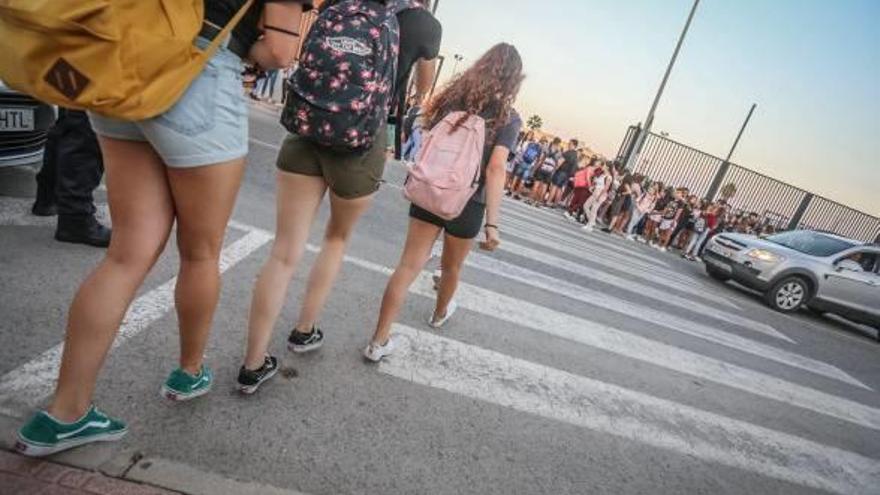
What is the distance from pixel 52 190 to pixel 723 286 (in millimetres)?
12221

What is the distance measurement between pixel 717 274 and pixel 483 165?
36.1 ft

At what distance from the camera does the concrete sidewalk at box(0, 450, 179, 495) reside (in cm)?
180

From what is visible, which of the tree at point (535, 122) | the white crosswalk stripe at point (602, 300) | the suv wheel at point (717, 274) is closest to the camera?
the white crosswalk stripe at point (602, 300)

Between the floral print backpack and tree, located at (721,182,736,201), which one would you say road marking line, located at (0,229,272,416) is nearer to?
the floral print backpack

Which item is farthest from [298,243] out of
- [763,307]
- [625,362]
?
[763,307]

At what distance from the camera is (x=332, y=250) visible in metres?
2.78

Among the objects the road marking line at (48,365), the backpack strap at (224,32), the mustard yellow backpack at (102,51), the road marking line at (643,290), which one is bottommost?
the road marking line at (643,290)

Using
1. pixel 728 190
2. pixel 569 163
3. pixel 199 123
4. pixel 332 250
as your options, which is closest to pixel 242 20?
pixel 199 123

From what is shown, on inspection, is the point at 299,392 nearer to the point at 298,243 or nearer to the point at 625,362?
the point at 298,243

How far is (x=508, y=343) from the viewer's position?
14.3 feet

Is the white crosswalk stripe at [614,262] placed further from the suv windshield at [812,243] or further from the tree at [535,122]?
the tree at [535,122]

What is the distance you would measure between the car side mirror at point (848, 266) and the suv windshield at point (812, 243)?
29cm

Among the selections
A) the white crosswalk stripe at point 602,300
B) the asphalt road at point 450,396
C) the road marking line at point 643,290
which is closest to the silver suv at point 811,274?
the road marking line at point 643,290

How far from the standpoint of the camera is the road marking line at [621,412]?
347cm
